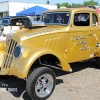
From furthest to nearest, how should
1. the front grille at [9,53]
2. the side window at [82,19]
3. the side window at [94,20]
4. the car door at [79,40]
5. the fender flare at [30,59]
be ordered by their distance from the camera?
the side window at [94,20], the side window at [82,19], the car door at [79,40], the front grille at [9,53], the fender flare at [30,59]

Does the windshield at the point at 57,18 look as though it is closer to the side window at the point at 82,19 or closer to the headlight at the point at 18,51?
the side window at the point at 82,19

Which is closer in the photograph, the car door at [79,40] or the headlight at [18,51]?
the headlight at [18,51]

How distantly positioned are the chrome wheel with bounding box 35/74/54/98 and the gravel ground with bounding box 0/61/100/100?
19cm

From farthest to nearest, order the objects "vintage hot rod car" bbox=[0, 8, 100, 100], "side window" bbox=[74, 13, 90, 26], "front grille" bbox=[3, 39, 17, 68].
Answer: "side window" bbox=[74, 13, 90, 26] → "front grille" bbox=[3, 39, 17, 68] → "vintage hot rod car" bbox=[0, 8, 100, 100]

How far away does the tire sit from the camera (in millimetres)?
3863

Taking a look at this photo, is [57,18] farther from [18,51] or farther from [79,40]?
[18,51]

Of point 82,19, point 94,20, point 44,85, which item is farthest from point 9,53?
point 94,20

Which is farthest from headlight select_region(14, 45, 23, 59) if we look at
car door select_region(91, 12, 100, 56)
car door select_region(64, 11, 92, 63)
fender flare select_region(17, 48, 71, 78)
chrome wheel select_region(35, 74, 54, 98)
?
car door select_region(91, 12, 100, 56)

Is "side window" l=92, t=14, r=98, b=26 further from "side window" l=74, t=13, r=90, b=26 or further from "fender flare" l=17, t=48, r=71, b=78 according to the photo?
"fender flare" l=17, t=48, r=71, b=78

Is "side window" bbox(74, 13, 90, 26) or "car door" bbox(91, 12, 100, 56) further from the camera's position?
"car door" bbox(91, 12, 100, 56)

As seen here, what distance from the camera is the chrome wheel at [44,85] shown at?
4043 millimetres

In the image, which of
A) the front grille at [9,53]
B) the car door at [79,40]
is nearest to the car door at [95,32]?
the car door at [79,40]

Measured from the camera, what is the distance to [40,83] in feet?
13.5

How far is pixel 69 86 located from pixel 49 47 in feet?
3.47
